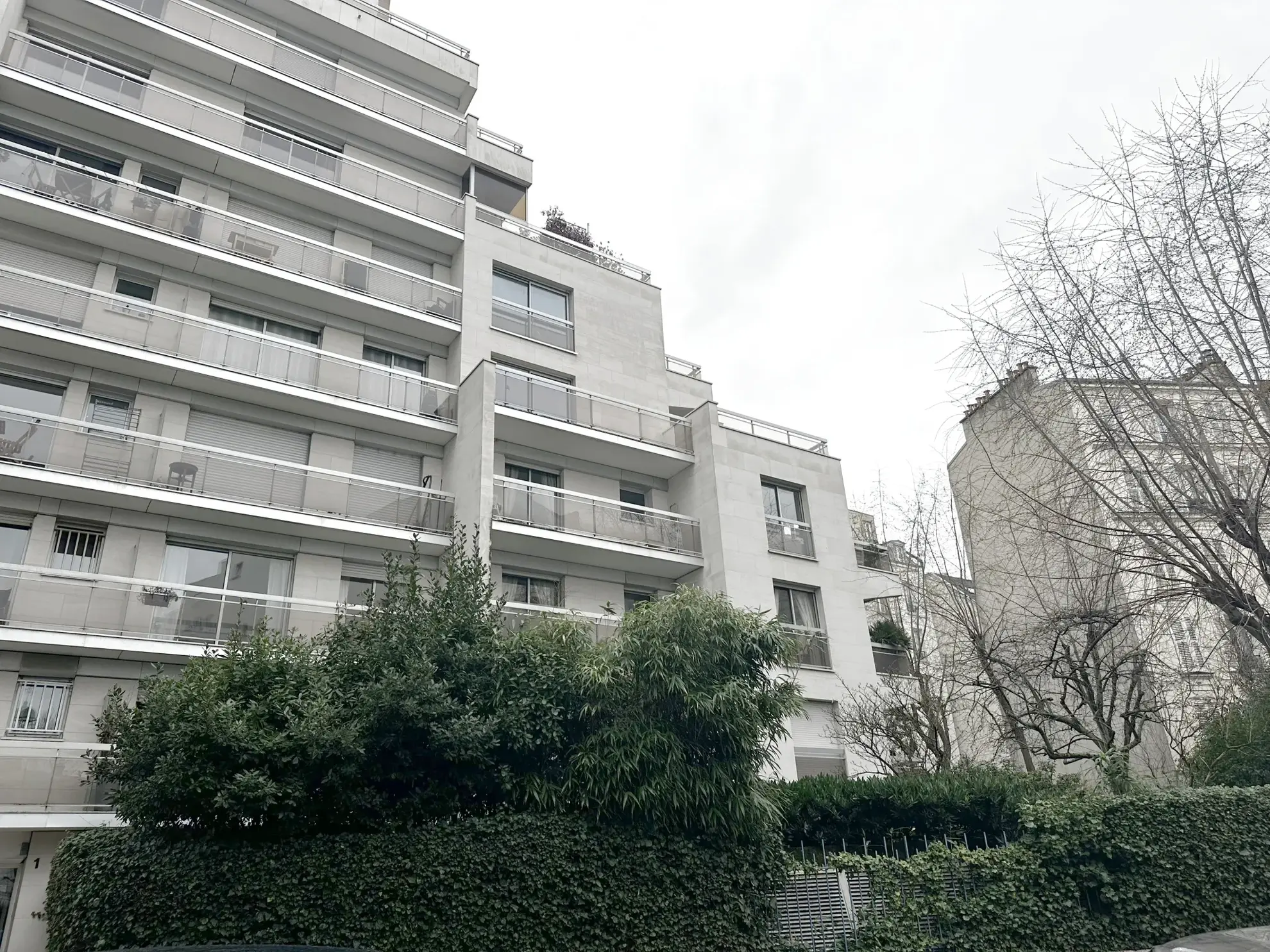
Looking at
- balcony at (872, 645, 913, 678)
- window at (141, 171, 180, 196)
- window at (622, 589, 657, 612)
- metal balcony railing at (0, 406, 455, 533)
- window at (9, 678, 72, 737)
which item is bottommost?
window at (9, 678, 72, 737)

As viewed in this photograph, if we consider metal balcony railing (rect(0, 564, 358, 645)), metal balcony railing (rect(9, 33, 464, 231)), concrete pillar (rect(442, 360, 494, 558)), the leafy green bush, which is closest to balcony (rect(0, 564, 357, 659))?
metal balcony railing (rect(0, 564, 358, 645))

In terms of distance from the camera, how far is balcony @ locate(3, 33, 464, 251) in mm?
18719

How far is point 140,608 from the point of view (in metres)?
15.8

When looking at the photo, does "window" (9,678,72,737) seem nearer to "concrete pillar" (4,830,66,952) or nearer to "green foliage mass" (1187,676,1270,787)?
"concrete pillar" (4,830,66,952)

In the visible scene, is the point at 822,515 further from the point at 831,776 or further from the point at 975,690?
the point at 831,776

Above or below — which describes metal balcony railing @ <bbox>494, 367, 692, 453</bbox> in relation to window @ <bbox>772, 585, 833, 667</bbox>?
above

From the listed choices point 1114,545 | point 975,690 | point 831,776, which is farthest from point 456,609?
point 975,690

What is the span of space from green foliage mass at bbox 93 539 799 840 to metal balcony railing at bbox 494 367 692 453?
8.27 meters

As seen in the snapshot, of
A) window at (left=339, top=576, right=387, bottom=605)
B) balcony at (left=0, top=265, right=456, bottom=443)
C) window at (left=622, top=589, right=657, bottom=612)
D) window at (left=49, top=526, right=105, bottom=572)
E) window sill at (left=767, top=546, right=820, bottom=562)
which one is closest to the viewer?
A: window at (left=49, top=526, right=105, bottom=572)

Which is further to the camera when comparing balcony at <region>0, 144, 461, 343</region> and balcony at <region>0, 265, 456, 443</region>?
balcony at <region>0, 144, 461, 343</region>

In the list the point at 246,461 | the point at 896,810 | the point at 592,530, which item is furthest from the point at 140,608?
the point at 896,810

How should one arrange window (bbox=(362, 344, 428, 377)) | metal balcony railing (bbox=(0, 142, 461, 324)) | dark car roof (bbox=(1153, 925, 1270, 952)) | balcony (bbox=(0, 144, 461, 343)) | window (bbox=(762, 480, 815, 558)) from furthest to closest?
window (bbox=(762, 480, 815, 558)) → window (bbox=(362, 344, 428, 377)) → metal balcony railing (bbox=(0, 142, 461, 324)) → balcony (bbox=(0, 144, 461, 343)) → dark car roof (bbox=(1153, 925, 1270, 952))

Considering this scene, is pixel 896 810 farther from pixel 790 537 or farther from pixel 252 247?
pixel 252 247

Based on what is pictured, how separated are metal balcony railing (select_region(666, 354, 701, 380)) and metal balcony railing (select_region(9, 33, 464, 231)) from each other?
781cm
